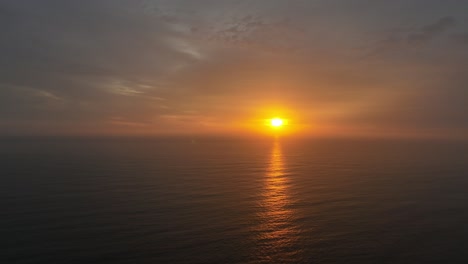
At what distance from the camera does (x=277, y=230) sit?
4425cm

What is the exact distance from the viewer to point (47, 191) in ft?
221

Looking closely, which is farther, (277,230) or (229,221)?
(229,221)

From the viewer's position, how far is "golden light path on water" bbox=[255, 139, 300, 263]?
1407 inches

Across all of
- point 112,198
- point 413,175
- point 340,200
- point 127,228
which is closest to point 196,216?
point 127,228

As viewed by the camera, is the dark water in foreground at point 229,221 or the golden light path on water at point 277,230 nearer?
the dark water in foreground at point 229,221

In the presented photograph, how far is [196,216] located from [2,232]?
2839 cm

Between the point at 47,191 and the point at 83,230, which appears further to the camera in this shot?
the point at 47,191

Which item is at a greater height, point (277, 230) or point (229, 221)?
point (229, 221)

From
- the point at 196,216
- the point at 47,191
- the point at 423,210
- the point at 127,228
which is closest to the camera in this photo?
Answer: the point at 127,228

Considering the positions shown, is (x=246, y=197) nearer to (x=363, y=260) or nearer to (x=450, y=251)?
(x=363, y=260)

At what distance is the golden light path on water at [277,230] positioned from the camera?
3575cm

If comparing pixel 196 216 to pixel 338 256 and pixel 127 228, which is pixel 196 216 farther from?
A: pixel 338 256

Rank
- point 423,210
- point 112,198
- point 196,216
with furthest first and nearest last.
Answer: point 112,198, point 423,210, point 196,216

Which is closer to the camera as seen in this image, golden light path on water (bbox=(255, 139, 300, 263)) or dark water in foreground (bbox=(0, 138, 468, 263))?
dark water in foreground (bbox=(0, 138, 468, 263))
